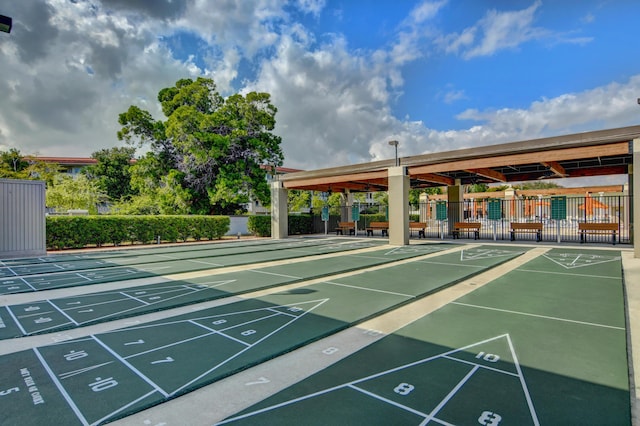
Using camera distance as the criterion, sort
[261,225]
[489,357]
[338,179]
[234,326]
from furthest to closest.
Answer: [261,225]
[338,179]
[234,326]
[489,357]

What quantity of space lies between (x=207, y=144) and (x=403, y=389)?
23.0 meters

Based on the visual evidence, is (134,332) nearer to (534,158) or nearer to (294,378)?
(294,378)

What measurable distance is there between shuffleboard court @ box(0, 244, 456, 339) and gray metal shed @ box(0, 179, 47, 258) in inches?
375

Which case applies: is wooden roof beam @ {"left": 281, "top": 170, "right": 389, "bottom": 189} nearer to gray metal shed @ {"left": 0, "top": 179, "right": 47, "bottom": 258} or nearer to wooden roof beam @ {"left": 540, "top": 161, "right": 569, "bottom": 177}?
wooden roof beam @ {"left": 540, "top": 161, "right": 569, "bottom": 177}

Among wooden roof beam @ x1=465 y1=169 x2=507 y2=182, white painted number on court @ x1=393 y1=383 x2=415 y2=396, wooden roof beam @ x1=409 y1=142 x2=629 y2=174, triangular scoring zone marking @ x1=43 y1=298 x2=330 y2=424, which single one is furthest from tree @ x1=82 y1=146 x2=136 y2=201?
white painted number on court @ x1=393 y1=383 x2=415 y2=396

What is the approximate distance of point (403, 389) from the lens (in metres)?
3.04

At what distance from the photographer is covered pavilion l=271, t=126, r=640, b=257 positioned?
38.2 ft

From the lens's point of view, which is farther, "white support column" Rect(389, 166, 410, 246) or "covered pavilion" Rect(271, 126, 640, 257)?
"white support column" Rect(389, 166, 410, 246)

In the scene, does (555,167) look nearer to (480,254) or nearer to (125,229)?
(480,254)

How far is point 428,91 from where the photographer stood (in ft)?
65.1

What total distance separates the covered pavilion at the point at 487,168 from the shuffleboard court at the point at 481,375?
27.8 feet

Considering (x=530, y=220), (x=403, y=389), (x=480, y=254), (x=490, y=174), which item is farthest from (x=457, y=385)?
(x=530, y=220)

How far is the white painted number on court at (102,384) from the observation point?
122 inches

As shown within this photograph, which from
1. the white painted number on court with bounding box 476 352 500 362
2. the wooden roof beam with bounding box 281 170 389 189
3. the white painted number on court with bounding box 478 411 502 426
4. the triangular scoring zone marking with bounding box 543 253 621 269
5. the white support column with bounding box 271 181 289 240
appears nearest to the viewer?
the white painted number on court with bounding box 478 411 502 426
